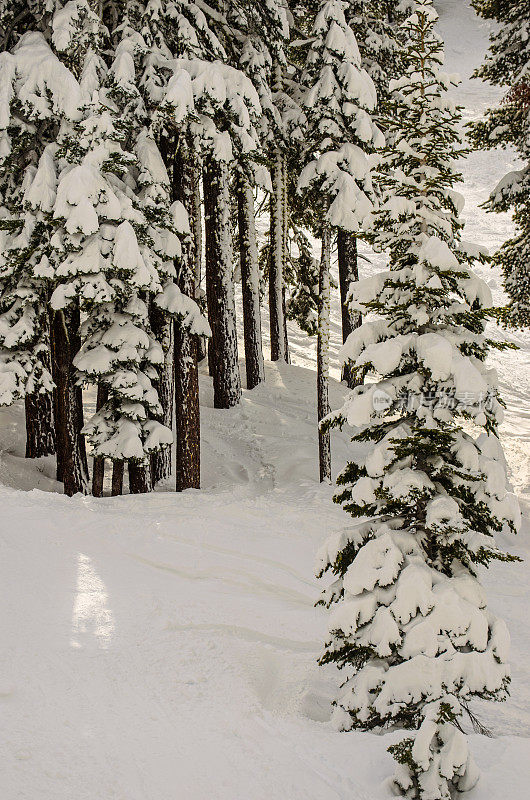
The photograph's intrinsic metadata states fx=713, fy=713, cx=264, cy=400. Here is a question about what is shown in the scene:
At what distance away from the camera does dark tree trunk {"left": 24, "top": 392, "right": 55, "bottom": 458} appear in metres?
15.6

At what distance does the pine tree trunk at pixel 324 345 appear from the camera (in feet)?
48.0

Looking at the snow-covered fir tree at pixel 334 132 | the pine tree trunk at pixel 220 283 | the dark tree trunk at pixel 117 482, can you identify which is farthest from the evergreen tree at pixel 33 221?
the snow-covered fir tree at pixel 334 132

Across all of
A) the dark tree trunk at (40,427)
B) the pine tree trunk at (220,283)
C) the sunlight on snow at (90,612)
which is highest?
the pine tree trunk at (220,283)

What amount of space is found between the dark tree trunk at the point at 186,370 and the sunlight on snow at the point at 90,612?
5.56m

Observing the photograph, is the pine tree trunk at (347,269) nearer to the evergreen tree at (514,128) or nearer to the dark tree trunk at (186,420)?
the evergreen tree at (514,128)

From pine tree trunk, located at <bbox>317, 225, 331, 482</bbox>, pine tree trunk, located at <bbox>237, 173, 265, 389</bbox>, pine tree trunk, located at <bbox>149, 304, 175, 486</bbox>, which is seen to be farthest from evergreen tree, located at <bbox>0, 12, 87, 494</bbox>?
pine tree trunk, located at <bbox>237, 173, 265, 389</bbox>

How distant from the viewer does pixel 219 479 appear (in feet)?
51.0

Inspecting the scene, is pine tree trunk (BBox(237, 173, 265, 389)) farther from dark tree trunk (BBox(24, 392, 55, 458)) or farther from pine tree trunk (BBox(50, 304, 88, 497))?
pine tree trunk (BBox(50, 304, 88, 497))

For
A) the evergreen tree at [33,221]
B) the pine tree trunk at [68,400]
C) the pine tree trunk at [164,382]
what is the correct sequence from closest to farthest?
the evergreen tree at [33,221], the pine tree trunk at [68,400], the pine tree trunk at [164,382]

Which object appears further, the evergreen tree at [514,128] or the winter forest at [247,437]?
the evergreen tree at [514,128]

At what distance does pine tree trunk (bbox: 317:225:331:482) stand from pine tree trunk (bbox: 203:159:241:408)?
344 cm

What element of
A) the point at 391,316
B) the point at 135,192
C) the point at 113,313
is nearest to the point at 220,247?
the point at 135,192

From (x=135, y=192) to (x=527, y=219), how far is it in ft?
28.6

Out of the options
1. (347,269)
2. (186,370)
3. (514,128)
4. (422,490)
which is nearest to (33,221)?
(186,370)
